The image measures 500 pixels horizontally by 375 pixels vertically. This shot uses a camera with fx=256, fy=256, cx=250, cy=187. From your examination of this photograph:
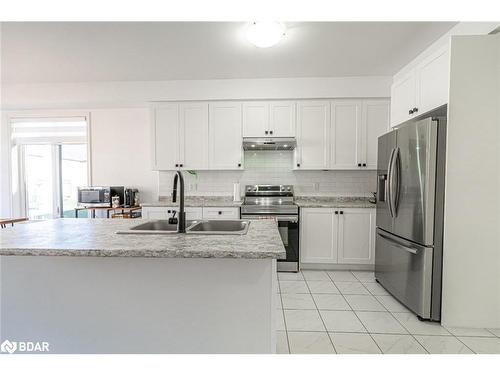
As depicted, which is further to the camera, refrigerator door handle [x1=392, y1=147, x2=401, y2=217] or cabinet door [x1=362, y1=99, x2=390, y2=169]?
cabinet door [x1=362, y1=99, x2=390, y2=169]

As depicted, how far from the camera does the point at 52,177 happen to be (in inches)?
172

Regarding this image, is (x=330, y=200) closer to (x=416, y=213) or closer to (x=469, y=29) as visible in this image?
(x=416, y=213)

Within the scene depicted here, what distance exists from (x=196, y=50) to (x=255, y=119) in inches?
47.9

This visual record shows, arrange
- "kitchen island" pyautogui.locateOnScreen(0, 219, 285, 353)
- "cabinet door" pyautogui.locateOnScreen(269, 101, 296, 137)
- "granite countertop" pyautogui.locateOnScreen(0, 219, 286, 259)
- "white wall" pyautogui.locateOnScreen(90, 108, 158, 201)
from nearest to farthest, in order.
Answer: "granite countertop" pyautogui.locateOnScreen(0, 219, 286, 259)
"kitchen island" pyautogui.locateOnScreen(0, 219, 285, 353)
"cabinet door" pyautogui.locateOnScreen(269, 101, 296, 137)
"white wall" pyautogui.locateOnScreen(90, 108, 158, 201)

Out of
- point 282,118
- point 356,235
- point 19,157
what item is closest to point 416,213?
point 356,235

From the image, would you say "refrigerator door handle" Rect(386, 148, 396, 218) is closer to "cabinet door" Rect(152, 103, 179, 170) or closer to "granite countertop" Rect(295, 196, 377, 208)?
"granite countertop" Rect(295, 196, 377, 208)

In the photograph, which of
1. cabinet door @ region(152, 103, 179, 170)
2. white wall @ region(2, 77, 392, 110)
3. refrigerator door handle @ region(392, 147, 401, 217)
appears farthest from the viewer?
cabinet door @ region(152, 103, 179, 170)

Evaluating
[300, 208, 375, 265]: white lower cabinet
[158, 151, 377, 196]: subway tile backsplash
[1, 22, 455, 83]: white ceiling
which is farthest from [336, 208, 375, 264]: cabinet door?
[1, 22, 455, 83]: white ceiling

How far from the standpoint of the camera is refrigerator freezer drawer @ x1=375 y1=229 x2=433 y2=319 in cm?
213

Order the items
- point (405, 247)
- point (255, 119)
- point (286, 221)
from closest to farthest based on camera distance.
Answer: point (405, 247) → point (286, 221) → point (255, 119)

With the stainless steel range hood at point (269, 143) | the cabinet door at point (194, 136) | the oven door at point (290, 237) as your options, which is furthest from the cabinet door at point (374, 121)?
the cabinet door at point (194, 136)

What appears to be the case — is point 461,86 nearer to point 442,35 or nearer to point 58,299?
point 442,35

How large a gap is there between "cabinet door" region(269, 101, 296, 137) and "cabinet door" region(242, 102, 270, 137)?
0.07 m

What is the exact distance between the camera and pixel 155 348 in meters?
1.38
